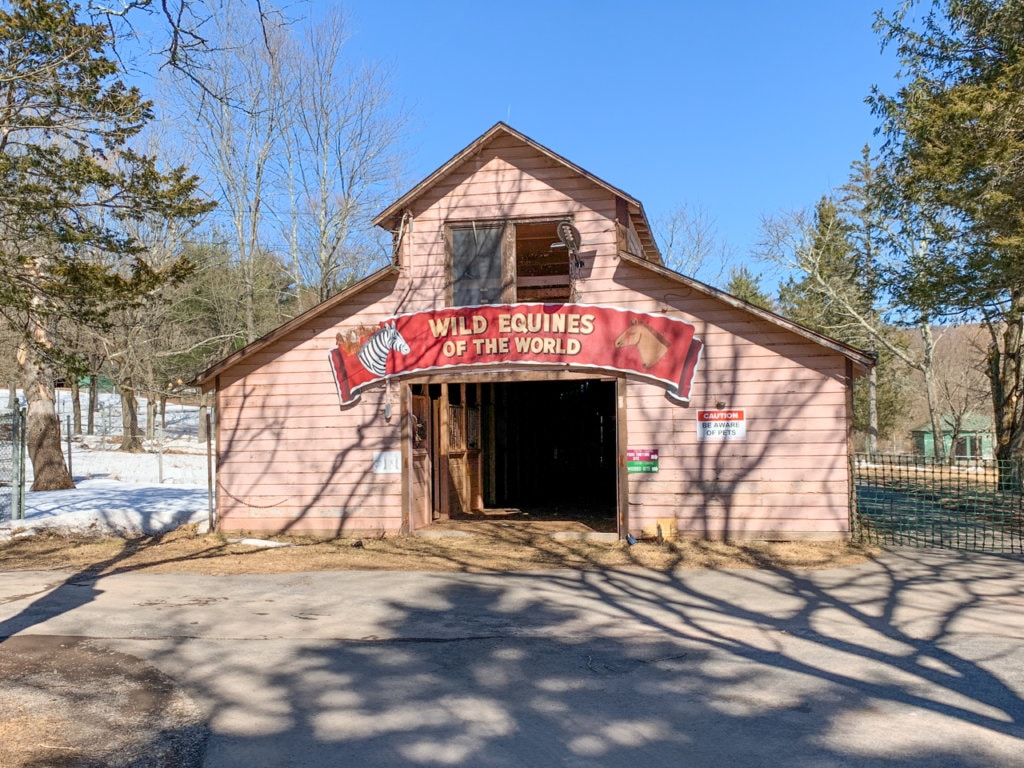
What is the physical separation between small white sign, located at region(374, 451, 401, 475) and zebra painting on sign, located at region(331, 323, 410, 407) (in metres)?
1.00

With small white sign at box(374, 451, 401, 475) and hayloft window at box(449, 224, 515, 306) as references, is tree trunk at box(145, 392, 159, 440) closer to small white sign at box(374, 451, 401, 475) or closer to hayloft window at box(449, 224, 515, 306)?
small white sign at box(374, 451, 401, 475)

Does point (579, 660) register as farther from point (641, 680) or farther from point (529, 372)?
point (529, 372)

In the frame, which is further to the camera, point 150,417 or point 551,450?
Result: point 150,417

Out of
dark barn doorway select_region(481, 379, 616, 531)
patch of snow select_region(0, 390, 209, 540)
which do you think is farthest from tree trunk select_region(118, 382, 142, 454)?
dark barn doorway select_region(481, 379, 616, 531)

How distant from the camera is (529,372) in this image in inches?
529

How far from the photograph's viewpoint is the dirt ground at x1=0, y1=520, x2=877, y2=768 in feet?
16.1

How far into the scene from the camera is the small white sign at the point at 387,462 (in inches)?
541

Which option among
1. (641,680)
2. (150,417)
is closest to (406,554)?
(641,680)

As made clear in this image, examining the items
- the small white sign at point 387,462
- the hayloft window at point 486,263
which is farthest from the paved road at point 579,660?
the hayloft window at point 486,263

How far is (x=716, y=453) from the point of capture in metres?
12.7

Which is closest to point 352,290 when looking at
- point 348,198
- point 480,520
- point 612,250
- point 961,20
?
point 612,250

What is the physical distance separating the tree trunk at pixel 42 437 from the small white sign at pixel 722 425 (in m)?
13.4

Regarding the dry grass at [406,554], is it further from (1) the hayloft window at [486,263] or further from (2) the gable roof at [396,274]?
(1) the hayloft window at [486,263]

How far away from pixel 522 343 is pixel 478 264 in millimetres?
1518
